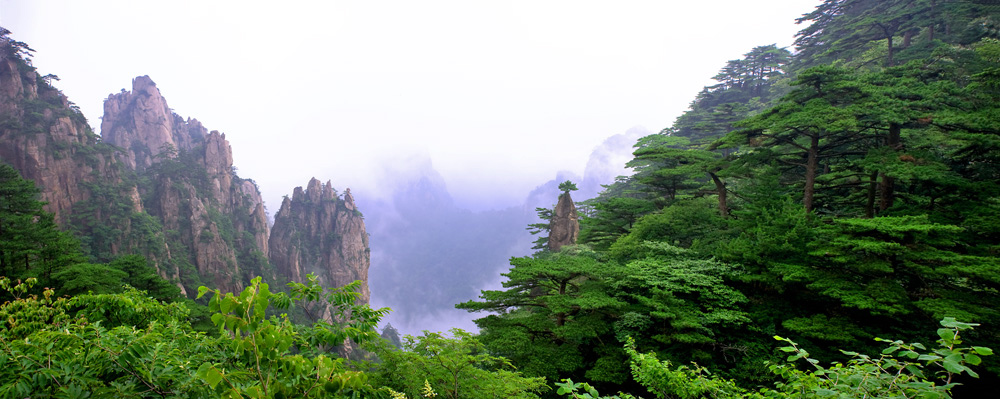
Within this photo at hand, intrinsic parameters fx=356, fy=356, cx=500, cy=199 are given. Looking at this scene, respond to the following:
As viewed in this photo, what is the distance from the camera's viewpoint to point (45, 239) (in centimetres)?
1587

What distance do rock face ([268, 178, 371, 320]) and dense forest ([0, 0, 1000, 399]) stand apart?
40534mm

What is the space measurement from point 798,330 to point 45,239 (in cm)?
2761

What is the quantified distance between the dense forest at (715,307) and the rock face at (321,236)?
133 ft

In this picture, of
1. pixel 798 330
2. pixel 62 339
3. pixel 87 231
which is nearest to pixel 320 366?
pixel 62 339

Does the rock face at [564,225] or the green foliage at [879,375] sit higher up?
the rock face at [564,225]

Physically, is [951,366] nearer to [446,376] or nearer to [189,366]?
[189,366]

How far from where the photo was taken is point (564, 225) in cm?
2256

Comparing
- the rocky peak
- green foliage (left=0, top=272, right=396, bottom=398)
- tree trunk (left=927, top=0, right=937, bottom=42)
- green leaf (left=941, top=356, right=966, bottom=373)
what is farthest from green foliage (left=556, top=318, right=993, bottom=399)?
the rocky peak

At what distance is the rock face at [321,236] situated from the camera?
53.4m

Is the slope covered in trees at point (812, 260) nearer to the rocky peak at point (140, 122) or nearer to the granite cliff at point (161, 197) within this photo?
the granite cliff at point (161, 197)

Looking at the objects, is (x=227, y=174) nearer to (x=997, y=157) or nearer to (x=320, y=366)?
(x=320, y=366)

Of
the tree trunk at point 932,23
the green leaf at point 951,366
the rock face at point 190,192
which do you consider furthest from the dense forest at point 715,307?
the rock face at point 190,192

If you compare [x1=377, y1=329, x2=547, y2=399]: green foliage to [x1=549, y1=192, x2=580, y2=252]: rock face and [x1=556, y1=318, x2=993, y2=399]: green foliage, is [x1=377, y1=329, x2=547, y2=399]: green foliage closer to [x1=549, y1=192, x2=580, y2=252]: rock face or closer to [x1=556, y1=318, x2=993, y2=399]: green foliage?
[x1=556, y1=318, x2=993, y2=399]: green foliage

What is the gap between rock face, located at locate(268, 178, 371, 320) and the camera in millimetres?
53406
